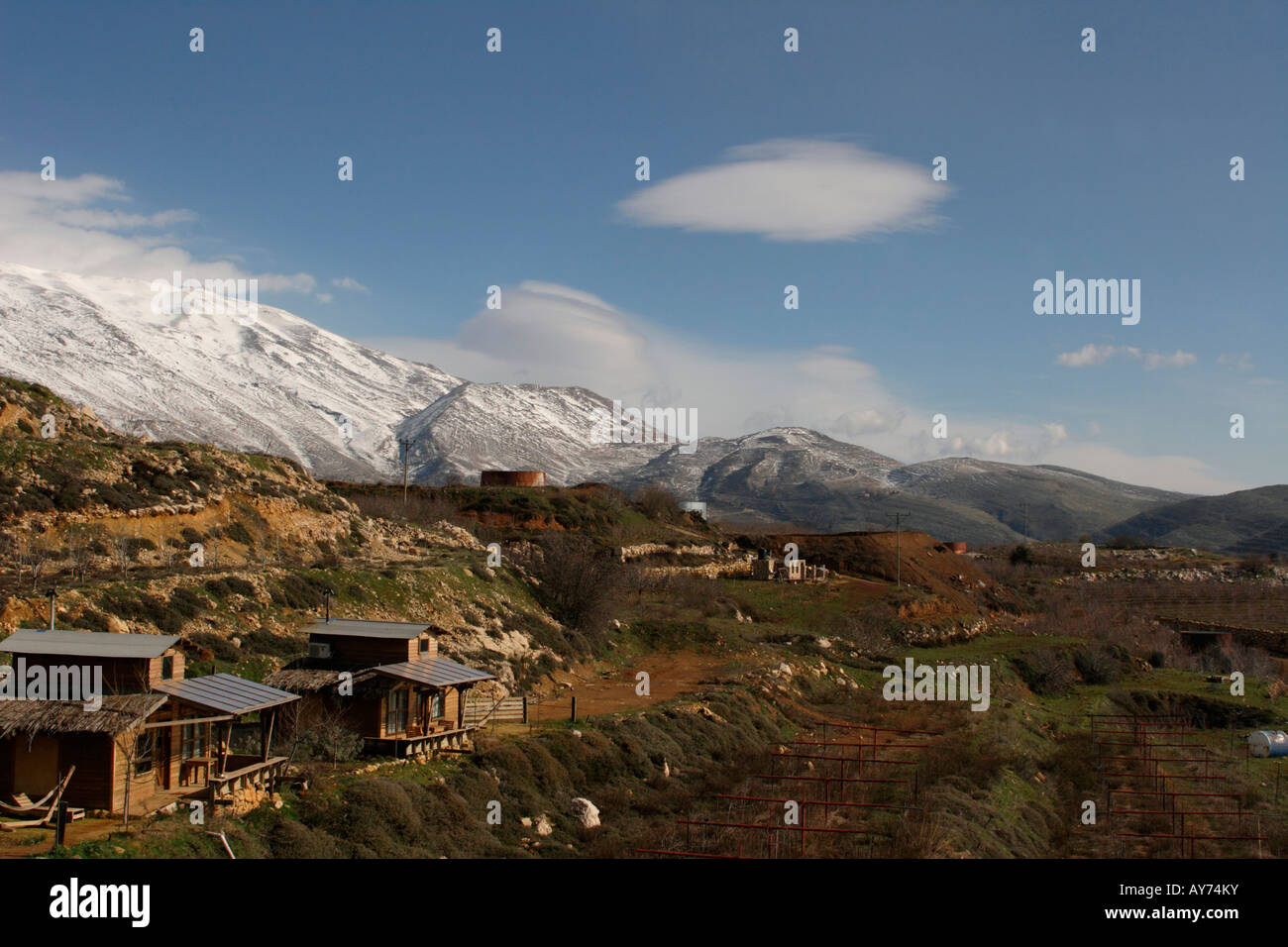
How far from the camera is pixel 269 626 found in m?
28.2

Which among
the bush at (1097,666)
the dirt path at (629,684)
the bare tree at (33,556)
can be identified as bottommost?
the bush at (1097,666)

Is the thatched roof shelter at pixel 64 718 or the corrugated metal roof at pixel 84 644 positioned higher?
the corrugated metal roof at pixel 84 644

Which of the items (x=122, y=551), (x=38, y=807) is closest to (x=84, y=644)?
A: (x=38, y=807)

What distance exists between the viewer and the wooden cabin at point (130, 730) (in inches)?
570

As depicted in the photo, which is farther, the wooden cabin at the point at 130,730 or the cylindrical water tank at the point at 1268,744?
the cylindrical water tank at the point at 1268,744

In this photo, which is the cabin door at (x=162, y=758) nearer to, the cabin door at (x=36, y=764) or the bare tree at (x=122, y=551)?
the cabin door at (x=36, y=764)

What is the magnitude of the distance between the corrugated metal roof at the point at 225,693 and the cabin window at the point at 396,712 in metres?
2.64

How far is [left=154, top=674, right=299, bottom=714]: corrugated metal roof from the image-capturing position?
53.2ft

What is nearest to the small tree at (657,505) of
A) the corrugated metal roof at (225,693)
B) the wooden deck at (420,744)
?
the wooden deck at (420,744)

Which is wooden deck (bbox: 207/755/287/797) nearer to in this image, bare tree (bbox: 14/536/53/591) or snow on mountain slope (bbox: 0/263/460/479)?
bare tree (bbox: 14/536/53/591)

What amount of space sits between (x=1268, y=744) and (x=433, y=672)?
30.5m
